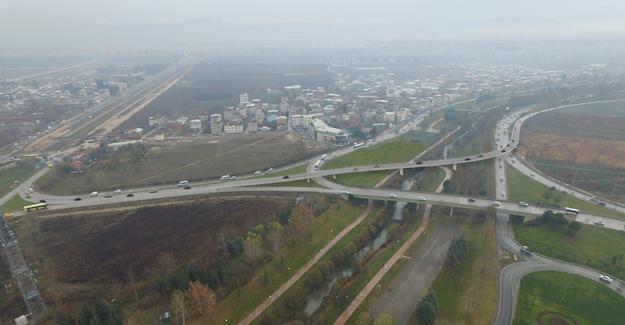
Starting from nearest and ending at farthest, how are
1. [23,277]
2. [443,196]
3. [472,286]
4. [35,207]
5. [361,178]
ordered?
[472,286] < [23,277] < [35,207] < [443,196] < [361,178]

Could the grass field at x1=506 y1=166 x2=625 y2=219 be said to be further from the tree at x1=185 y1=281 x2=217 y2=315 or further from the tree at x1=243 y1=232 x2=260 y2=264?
the tree at x1=185 y1=281 x2=217 y2=315

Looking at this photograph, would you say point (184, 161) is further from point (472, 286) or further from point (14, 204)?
point (472, 286)

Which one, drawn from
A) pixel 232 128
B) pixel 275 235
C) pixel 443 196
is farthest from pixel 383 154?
pixel 232 128

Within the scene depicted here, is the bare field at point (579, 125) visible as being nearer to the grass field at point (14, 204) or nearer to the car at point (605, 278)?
the car at point (605, 278)

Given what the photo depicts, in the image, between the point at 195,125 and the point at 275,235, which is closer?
the point at 275,235

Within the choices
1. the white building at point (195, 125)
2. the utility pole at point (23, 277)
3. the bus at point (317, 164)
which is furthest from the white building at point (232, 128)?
the utility pole at point (23, 277)

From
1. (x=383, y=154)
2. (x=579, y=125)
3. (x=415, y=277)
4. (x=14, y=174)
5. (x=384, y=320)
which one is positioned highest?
(x=579, y=125)

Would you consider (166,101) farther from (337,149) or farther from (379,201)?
(379,201)
